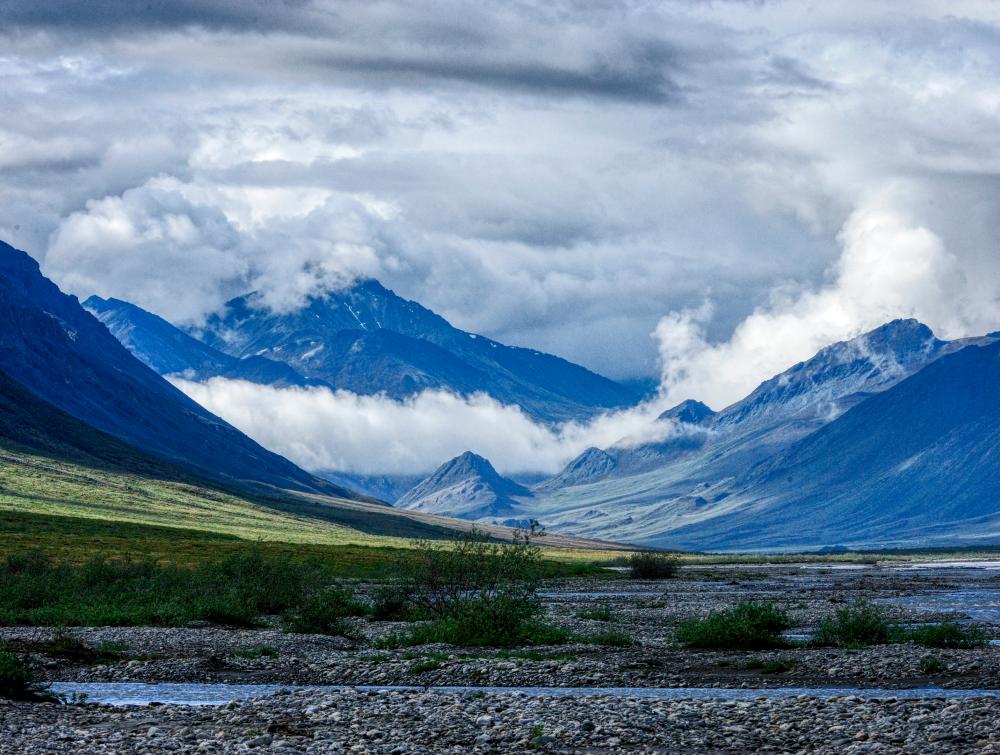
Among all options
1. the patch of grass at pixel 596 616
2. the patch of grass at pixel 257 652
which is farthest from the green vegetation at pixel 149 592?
the patch of grass at pixel 596 616

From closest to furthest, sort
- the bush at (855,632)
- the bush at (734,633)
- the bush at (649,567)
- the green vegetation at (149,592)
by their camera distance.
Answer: the bush at (855,632)
the bush at (734,633)
the green vegetation at (149,592)
the bush at (649,567)

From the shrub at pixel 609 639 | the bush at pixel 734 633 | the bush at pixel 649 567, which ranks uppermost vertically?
the bush at pixel 734 633

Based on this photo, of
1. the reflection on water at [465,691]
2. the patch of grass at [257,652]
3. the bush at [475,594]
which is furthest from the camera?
the bush at [475,594]

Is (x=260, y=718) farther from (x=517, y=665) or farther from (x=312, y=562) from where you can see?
(x=312, y=562)

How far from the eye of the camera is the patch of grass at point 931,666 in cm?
5153

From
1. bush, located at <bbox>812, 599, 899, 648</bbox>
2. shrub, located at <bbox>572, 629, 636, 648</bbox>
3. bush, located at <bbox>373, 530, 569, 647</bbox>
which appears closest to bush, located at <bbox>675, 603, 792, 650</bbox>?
bush, located at <bbox>812, 599, 899, 648</bbox>

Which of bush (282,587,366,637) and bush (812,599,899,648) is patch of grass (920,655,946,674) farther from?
bush (282,587,366,637)

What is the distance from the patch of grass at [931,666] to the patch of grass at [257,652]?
27428 mm

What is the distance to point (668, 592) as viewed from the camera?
12975 centimetres

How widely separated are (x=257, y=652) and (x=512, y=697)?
19.7 metres

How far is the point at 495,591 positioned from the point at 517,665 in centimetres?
1647

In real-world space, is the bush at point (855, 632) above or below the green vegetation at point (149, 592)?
above

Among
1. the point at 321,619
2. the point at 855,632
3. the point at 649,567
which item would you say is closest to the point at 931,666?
the point at 855,632

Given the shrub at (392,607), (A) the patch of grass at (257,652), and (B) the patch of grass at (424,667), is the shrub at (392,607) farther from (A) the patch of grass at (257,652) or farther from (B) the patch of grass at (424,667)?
(B) the patch of grass at (424,667)
